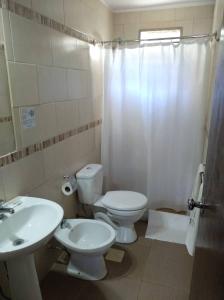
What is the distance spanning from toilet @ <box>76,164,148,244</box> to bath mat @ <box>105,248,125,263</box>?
0.40 ft

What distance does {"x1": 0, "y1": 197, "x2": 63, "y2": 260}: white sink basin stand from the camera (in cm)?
122

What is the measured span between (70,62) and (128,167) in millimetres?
1294

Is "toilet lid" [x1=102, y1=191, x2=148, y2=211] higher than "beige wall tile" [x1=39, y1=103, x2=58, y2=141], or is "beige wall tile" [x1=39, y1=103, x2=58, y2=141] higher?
"beige wall tile" [x1=39, y1=103, x2=58, y2=141]

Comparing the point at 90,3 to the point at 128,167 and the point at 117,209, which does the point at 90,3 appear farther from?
the point at 117,209

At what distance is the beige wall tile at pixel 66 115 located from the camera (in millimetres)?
1880

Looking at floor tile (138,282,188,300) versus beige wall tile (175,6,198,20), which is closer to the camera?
floor tile (138,282,188,300)

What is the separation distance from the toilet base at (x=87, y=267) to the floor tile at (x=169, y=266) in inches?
14.5

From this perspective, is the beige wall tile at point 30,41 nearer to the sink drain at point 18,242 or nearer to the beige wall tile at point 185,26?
the sink drain at point 18,242

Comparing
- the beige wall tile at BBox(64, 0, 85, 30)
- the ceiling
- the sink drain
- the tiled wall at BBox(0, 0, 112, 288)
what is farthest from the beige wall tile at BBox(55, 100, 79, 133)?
the ceiling

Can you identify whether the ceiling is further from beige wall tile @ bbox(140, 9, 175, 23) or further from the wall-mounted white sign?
the wall-mounted white sign

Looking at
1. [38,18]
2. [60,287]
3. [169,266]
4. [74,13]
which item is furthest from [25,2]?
[169,266]

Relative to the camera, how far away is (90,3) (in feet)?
7.44

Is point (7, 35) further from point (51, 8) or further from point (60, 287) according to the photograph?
point (60, 287)

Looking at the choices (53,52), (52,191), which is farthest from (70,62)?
(52,191)
